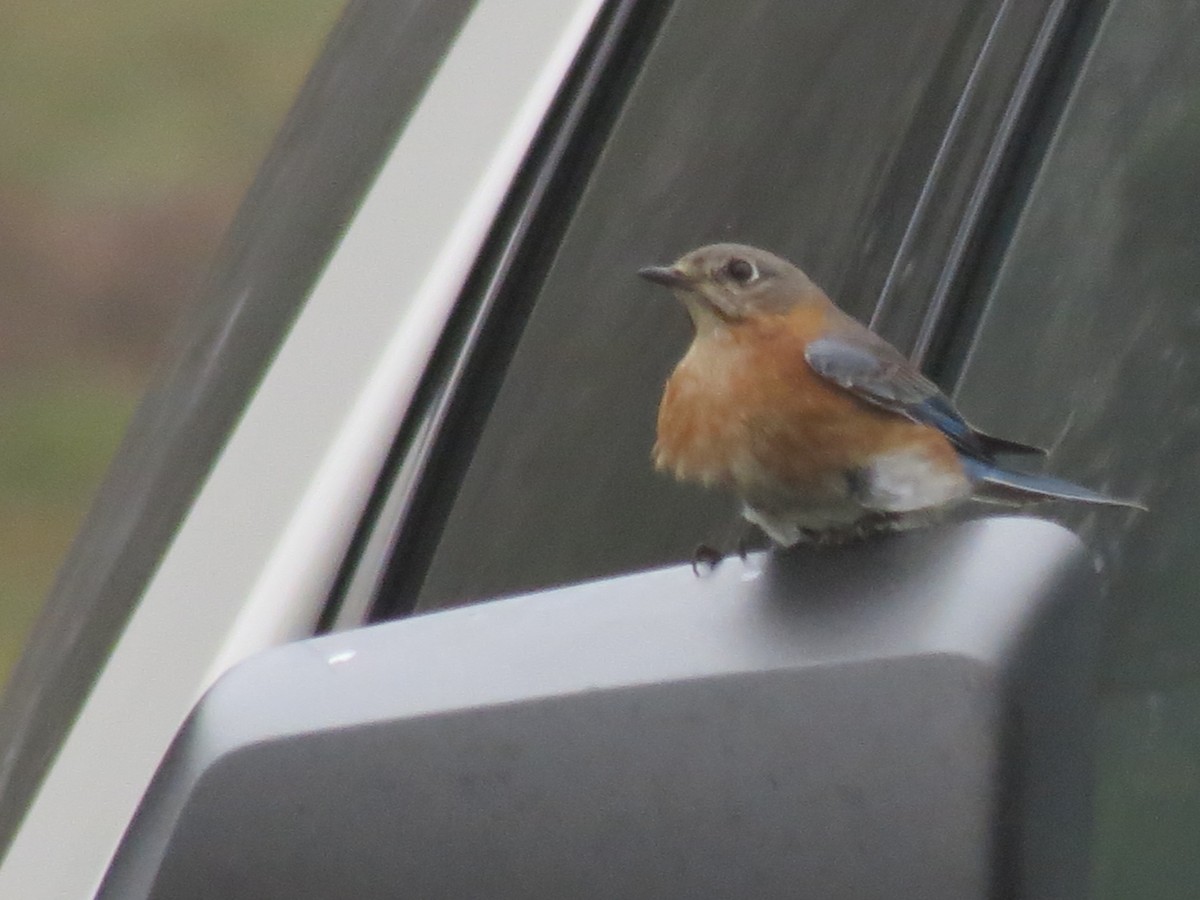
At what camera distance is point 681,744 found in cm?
121

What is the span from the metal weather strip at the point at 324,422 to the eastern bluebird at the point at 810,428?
230 mm

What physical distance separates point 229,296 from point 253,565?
702 mm

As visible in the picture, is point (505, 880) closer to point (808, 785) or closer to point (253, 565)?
point (808, 785)

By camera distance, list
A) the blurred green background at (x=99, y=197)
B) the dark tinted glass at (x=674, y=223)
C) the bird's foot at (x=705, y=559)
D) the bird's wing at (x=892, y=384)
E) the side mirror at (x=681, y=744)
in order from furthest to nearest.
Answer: the blurred green background at (x=99, y=197) → the dark tinted glass at (x=674, y=223) → the bird's wing at (x=892, y=384) → the bird's foot at (x=705, y=559) → the side mirror at (x=681, y=744)

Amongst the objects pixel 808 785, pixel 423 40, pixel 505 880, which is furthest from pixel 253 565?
pixel 808 785

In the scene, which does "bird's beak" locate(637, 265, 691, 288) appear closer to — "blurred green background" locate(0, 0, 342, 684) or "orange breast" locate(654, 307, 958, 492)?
"orange breast" locate(654, 307, 958, 492)

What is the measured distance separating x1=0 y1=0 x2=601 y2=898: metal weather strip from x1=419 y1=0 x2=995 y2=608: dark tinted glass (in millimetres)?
104

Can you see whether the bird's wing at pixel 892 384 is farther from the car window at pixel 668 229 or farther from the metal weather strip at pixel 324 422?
the metal weather strip at pixel 324 422

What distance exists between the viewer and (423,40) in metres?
2.23

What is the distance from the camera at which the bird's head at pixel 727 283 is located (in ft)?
6.78

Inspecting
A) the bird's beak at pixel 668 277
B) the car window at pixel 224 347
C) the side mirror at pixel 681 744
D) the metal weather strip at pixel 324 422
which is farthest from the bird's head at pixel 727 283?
the side mirror at pixel 681 744

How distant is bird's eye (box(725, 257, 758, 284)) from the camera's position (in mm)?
2084

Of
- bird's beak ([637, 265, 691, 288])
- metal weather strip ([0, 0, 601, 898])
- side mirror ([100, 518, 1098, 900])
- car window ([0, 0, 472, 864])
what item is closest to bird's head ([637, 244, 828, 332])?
bird's beak ([637, 265, 691, 288])

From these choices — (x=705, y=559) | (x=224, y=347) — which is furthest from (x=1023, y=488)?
(x=224, y=347)
